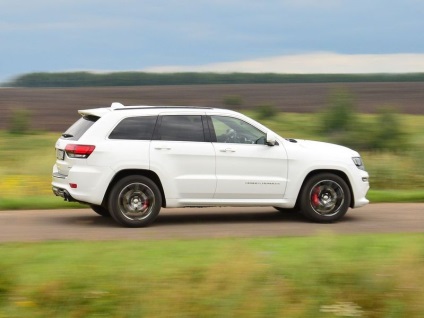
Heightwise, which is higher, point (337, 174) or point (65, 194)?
point (337, 174)

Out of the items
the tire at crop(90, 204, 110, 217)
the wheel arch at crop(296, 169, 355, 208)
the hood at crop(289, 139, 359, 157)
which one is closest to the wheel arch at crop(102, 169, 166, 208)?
the tire at crop(90, 204, 110, 217)

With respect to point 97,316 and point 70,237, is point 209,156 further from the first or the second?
point 97,316

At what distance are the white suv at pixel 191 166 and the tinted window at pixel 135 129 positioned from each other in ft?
0.05

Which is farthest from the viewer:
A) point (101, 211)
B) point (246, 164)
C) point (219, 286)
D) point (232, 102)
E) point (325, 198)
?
→ point (232, 102)

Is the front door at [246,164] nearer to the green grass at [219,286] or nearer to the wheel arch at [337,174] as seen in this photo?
the wheel arch at [337,174]

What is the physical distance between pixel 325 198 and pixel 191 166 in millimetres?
2250

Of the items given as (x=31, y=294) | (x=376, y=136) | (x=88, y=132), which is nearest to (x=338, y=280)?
(x=31, y=294)

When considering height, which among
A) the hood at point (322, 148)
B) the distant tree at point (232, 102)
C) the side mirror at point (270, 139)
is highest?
the distant tree at point (232, 102)

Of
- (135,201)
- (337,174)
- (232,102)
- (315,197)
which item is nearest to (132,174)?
(135,201)

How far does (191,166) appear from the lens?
45.6ft

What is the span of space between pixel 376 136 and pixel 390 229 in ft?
65.4

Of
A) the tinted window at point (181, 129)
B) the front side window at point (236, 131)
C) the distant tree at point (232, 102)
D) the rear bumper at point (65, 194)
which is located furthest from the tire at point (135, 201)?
the distant tree at point (232, 102)

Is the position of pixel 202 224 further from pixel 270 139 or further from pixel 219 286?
pixel 219 286

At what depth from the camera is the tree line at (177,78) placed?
104525 millimetres
